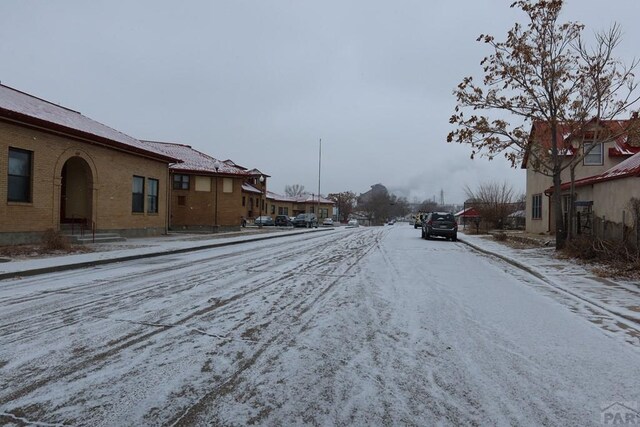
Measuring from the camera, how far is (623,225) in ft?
46.6

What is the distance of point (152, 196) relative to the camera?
26.0 metres

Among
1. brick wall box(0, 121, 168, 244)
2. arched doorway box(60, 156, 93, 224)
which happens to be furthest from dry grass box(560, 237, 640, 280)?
arched doorway box(60, 156, 93, 224)

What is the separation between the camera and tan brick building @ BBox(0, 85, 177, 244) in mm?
16766

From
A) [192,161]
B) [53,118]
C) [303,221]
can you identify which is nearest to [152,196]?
[53,118]

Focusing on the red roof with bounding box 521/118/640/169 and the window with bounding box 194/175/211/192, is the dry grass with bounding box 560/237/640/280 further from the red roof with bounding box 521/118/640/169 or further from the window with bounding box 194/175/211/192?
the window with bounding box 194/175/211/192

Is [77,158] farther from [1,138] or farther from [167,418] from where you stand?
[167,418]

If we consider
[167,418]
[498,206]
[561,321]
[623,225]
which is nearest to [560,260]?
[623,225]

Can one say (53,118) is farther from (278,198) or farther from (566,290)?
(278,198)

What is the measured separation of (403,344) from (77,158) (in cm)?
1921

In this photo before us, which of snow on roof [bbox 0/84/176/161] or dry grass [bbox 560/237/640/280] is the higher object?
snow on roof [bbox 0/84/176/161]

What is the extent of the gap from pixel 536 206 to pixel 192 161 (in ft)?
79.8

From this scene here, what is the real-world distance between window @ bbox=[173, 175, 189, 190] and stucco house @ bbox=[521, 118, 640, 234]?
2245cm

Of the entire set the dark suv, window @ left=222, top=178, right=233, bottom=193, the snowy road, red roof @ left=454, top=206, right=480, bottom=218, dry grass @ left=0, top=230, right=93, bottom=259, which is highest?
window @ left=222, top=178, right=233, bottom=193

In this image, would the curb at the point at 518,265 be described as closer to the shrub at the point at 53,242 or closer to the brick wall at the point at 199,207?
the shrub at the point at 53,242
